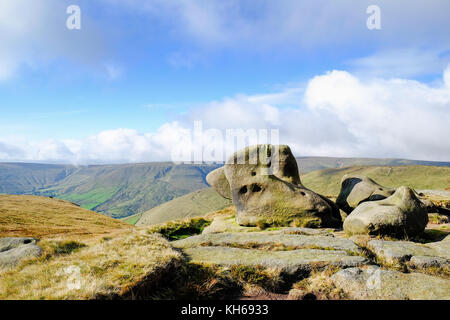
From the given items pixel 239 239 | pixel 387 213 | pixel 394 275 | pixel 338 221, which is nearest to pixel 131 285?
pixel 239 239

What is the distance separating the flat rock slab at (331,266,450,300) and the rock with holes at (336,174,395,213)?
16.8 m

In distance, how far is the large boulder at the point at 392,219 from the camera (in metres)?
13.9

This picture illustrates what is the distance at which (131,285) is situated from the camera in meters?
7.05

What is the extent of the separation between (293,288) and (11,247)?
46.7ft

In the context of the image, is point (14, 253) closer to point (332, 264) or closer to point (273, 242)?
point (273, 242)

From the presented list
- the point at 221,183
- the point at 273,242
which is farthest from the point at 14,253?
the point at 221,183

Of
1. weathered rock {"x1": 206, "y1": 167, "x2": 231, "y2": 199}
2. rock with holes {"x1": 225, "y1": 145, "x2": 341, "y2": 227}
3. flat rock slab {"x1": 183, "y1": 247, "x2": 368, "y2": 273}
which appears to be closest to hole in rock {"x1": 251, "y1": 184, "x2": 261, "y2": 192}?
rock with holes {"x1": 225, "y1": 145, "x2": 341, "y2": 227}

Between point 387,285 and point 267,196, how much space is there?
13.6 m

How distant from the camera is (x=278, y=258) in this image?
9.55 meters

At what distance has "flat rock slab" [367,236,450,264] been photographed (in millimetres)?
9703

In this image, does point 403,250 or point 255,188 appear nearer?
point 403,250

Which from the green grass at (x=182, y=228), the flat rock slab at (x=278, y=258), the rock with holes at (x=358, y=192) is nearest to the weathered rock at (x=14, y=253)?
the flat rock slab at (x=278, y=258)

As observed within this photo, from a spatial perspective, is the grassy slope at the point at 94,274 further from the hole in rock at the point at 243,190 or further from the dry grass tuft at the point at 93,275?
the hole in rock at the point at 243,190
